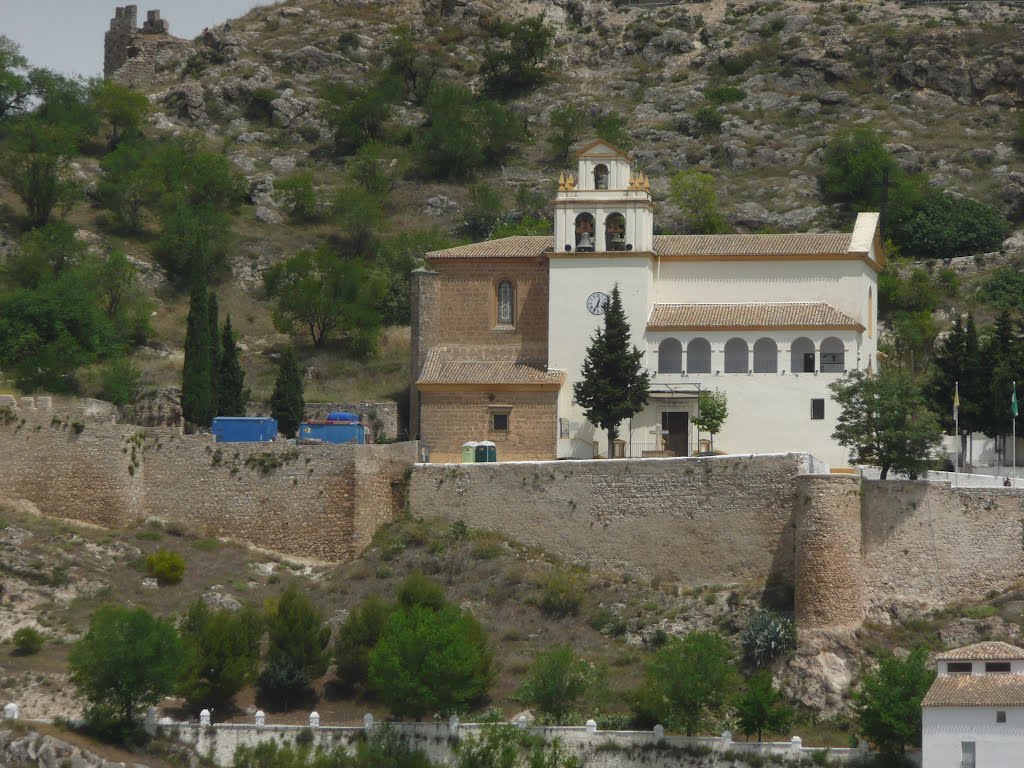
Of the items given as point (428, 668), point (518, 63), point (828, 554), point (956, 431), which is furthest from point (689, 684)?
point (518, 63)

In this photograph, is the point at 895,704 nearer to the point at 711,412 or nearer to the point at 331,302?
the point at 711,412

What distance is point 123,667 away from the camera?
4878 centimetres

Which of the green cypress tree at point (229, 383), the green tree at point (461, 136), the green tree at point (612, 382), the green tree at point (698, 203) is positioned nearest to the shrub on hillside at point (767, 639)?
the green tree at point (612, 382)

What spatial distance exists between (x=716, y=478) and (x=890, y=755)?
1017 cm

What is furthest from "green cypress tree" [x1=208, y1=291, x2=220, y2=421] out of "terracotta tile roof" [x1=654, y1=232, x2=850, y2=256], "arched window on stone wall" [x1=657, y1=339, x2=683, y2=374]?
"terracotta tile roof" [x1=654, y1=232, x2=850, y2=256]

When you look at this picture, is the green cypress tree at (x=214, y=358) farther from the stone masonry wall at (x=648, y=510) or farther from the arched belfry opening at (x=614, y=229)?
the arched belfry opening at (x=614, y=229)

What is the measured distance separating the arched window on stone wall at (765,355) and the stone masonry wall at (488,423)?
19.6ft

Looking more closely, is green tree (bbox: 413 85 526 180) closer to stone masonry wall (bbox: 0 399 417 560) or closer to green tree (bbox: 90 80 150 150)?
green tree (bbox: 90 80 150 150)

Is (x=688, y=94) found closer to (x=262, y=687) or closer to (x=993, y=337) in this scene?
(x=993, y=337)

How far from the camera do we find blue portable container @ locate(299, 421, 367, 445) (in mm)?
61569

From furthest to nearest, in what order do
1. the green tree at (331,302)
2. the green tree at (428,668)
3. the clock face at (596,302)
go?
the green tree at (331,302), the clock face at (596,302), the green tree at (428,668)

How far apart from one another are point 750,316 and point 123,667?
2247 centimetres

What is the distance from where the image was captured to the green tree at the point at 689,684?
48906 mm

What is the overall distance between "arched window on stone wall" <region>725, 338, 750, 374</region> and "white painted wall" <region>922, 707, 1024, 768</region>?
1719 centimetres
